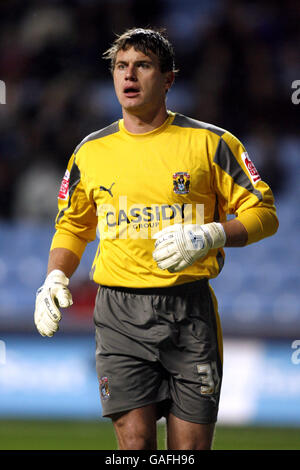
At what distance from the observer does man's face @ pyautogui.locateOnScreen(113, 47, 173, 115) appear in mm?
3928

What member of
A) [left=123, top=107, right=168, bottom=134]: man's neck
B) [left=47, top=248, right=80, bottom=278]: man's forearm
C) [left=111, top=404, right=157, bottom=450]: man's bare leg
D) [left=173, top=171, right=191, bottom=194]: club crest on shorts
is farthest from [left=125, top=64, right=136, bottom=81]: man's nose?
[left=111, top=404, right=157, bottom=450]: man's bare leg

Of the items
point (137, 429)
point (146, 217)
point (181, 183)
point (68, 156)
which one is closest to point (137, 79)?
point (181, 183)

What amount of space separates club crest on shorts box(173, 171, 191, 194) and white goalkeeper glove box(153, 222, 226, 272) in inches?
9.9

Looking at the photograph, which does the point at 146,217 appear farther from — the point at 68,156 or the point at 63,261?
the point at 68,156

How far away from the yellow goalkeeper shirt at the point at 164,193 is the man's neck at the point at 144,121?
0.03m

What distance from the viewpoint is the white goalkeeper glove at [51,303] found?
3867mm

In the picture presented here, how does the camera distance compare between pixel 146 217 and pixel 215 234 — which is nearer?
pixel 215 234

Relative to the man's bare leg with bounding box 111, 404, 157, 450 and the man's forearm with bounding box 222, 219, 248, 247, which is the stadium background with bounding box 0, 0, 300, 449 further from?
the man's forearm with bounding box 222, 219, 248, 247

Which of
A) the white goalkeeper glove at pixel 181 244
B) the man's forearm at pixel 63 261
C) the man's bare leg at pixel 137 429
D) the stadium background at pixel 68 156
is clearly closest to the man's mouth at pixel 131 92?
the white goalkeeper glove at pixel 181 244

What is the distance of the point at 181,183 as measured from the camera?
3873mm

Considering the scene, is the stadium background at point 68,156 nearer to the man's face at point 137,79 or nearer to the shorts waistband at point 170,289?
the shorts waistband at point 170,289

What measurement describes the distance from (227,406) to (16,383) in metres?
1.96

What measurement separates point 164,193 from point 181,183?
9 centimetres
